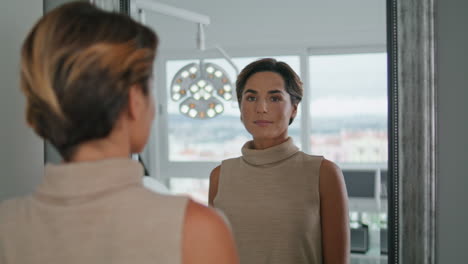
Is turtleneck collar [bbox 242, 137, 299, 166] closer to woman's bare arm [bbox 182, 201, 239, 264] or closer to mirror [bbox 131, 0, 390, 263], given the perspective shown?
mirror [bbox 131, 0, 390, 263]

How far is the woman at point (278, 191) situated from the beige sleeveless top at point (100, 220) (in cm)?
59

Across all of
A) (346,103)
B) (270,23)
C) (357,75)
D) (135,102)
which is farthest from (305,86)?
(135,102)

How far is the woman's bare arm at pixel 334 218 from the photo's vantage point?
99 cm

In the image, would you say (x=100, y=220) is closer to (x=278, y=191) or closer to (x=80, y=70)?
(x=80, y=70)

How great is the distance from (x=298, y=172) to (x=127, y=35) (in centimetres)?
69

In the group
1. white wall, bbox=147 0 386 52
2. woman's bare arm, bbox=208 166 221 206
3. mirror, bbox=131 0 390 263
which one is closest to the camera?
woman's bare arm, bbox=208 166 221 206

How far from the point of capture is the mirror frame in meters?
0.93

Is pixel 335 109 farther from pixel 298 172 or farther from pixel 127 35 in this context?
pixel 127 35

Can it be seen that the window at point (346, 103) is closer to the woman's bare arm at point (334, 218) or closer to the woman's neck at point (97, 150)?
the woman's bare arm at point (334, 218)

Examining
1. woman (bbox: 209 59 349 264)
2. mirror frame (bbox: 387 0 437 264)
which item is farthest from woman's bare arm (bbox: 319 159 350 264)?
mirror frame (bbox: 387 0 437 264)

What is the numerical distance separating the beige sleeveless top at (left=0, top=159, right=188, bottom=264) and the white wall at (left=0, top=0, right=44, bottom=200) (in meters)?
0.47

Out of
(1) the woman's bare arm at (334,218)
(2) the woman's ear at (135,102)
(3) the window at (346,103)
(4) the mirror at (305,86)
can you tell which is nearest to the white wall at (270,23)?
(4) the mirror at (305,86)

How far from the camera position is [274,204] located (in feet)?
3.43

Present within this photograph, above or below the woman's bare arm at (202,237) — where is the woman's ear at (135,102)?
above
